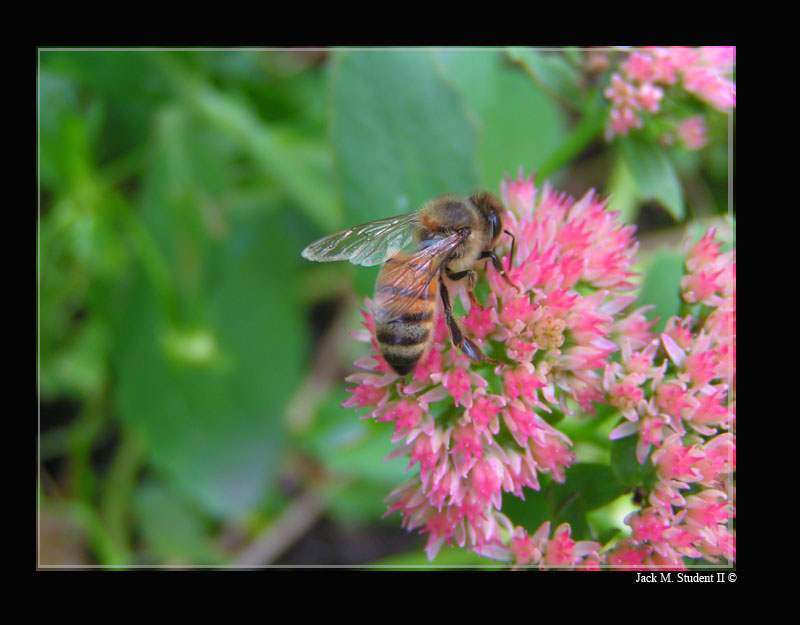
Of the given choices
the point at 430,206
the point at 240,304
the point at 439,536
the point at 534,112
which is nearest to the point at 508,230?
the point at 430,206

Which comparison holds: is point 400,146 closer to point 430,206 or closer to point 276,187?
point 430,206

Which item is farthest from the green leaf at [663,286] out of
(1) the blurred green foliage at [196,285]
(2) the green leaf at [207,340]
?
(2) the green leaf at [207,340]

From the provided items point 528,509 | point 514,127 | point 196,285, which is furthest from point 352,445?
point 514,127

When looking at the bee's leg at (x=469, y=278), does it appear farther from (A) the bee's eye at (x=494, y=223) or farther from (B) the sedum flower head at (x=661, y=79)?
(B) the sedum flower head at (x=661, y=79)

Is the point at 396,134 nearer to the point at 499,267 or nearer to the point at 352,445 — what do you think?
the point at 499,267

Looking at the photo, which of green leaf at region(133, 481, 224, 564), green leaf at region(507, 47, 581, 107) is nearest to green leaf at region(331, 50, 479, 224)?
green leaf at region(507, 47, 581, 107)

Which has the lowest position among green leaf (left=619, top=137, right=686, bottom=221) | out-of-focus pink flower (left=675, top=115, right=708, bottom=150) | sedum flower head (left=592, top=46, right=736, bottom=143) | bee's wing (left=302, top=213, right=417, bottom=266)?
bee's wing (left=302, top=213, right=417, bottom=266)

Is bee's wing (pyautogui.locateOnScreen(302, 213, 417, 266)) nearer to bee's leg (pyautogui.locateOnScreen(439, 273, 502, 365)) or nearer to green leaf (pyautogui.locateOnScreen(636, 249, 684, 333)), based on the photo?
bee's leg (pyautogui.locateOnScreen(439, 273, 502, 365))
